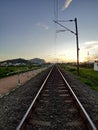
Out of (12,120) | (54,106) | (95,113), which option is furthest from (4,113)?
(95,113)

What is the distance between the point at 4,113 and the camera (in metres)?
8.70

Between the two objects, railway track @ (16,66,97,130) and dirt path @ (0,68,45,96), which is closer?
railway track @ (16,66,97,130)

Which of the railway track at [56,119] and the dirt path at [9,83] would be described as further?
the dirt path at [9,83]

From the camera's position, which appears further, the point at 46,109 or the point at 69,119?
the point at 46,109

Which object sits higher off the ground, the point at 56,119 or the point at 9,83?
the point at 56,119

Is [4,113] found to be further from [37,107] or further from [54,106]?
[54,106]

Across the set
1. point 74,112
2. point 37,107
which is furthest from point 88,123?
point 37,107

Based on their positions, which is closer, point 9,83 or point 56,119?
point 56,119

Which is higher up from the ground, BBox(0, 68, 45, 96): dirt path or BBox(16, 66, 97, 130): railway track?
BBox(16, 66, 97, 130): railway track

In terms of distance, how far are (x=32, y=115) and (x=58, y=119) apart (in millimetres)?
1068

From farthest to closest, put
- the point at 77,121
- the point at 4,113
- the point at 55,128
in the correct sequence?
the point at 4,113
the point at 77,121
the point at 55,128

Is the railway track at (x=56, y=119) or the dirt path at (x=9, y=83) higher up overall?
the railway track at (x=56, y=119)

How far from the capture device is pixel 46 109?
9.07 m

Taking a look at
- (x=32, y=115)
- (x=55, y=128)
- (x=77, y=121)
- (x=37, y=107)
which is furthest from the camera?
(x=37, y=107)
